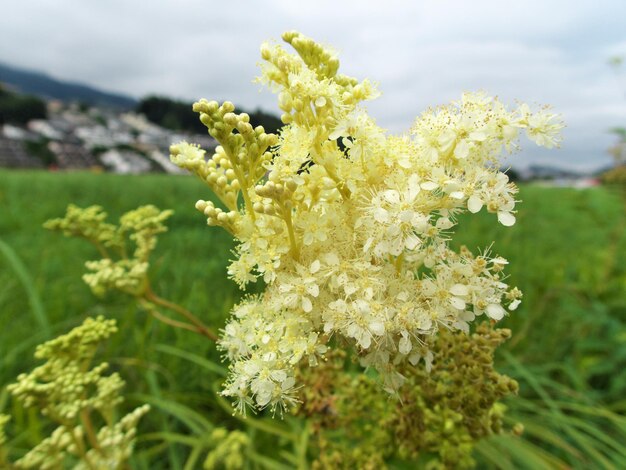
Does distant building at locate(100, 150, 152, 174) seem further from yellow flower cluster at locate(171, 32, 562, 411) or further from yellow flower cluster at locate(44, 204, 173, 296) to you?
yellow flower cluster at locate(171, 32, 562, 411)

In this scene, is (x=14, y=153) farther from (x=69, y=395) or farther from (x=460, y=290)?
(x=460, y=290)

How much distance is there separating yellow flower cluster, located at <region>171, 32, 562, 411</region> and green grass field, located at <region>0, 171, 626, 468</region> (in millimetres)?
1327

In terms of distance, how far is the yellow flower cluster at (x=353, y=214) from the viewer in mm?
694

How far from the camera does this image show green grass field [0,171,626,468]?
204cm

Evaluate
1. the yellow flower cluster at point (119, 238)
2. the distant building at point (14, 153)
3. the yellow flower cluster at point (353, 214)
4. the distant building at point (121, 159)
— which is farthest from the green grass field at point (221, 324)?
the distant building at point (121, 159)

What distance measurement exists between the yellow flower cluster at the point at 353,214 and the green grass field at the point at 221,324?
1327 mm

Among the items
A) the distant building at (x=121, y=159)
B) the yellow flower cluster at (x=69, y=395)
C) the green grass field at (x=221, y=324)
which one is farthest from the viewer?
the distant building at (x=121, y=159)

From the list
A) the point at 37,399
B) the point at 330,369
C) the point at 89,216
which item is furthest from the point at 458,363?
the point at 89,216

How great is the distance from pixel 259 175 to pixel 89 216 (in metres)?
0.86

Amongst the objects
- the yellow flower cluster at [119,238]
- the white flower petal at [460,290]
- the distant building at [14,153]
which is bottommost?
Result: the distant building at [14,153]

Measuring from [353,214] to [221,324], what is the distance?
6.42ft

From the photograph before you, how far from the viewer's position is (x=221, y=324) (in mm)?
2557

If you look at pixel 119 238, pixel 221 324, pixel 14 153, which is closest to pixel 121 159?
pixel 14 153

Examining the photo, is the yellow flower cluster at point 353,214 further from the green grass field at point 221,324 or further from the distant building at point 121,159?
the distant building at point 121,159
